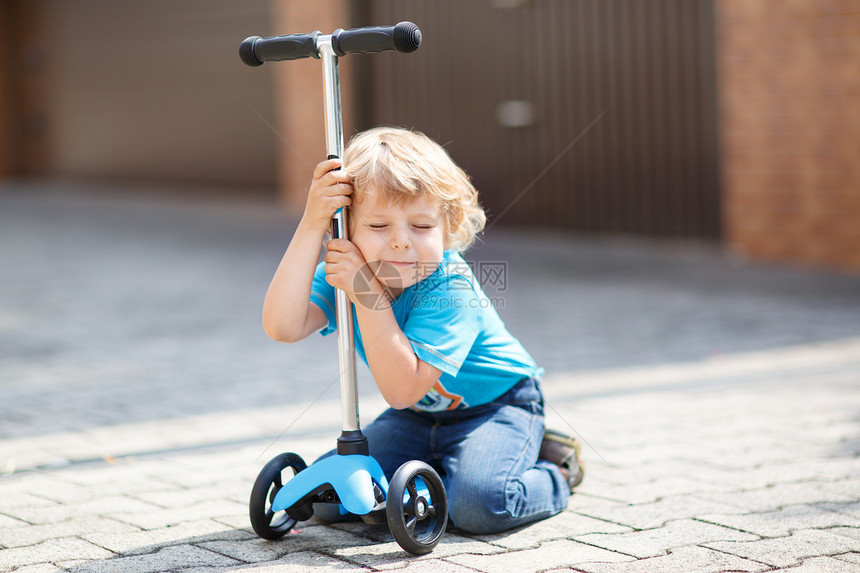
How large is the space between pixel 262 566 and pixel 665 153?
6267mm

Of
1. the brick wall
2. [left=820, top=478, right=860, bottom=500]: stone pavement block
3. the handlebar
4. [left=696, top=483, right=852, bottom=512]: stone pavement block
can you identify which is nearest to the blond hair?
the handlebar

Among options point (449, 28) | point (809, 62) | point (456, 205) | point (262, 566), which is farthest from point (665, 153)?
point (262, 566)

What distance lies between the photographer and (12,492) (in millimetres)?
3166

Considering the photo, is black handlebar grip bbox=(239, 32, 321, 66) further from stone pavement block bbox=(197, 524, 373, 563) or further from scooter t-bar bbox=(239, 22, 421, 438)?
stone pavement block bbox=(197, 524, 373, 563)

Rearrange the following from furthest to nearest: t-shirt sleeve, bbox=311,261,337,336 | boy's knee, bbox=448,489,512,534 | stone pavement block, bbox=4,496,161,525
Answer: stone pavement block, bbox=4,496,161,525 → t-shirt sleeve, bbox=311,261,337,336 → boy's knee, bbox=448,489,512,534

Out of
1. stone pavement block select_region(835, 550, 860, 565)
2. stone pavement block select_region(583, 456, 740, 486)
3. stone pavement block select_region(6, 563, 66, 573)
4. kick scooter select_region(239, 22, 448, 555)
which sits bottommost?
stone pavement block select_region(583, 456, 740, 486)

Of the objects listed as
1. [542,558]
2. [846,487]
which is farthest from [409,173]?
[846,487]

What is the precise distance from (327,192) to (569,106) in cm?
653

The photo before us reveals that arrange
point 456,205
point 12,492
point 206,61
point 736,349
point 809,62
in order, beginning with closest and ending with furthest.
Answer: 1. point 456,205
2. point 12,492
3. point 736,349
4. point 809,62
5. point 206,61

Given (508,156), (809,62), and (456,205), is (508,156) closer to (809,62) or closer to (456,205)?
(809,62)

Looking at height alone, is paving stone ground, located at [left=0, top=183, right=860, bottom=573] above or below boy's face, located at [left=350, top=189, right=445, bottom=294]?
below

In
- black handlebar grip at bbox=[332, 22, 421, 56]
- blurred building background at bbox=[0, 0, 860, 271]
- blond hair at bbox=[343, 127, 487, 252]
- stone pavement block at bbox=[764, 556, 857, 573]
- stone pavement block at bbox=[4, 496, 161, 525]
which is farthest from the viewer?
blurred building background at bbox=[0, 0, 860, 271]

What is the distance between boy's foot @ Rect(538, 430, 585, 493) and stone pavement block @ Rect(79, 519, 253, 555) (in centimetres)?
86

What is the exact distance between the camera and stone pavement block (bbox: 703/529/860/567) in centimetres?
244
